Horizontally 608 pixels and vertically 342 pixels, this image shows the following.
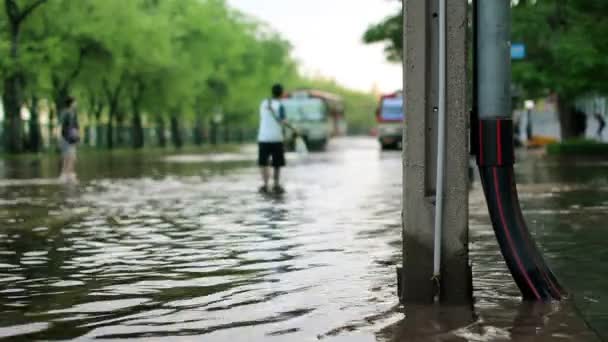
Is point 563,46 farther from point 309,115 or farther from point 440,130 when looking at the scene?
point 309,115

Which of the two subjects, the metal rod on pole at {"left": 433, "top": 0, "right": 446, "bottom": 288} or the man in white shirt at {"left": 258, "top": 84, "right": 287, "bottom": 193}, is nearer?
the metal rod on pole at {"left": 433, "top": 0, "right": 446, "bottom": 288}

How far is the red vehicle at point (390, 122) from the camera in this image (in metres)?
53.2

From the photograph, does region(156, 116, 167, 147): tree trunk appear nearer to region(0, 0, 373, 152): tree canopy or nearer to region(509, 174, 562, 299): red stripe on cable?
region(0, 0, 373, 152): tree canopy

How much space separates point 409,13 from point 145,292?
8.38 feet

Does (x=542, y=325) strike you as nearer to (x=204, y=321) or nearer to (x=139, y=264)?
(x=204, y=321)

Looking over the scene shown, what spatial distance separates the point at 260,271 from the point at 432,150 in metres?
2.27

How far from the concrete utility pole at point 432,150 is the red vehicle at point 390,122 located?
1799 inches

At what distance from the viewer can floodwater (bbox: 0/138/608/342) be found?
6.29m

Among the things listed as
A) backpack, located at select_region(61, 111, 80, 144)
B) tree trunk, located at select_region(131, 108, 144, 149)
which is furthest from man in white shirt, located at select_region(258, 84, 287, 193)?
tree trunk, located at select_region(131, 108, 144, 149)

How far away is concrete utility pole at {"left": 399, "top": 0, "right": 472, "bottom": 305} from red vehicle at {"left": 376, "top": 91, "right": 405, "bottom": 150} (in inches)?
1799

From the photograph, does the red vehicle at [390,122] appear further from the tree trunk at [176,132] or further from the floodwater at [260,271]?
the floodwater at [260,271]

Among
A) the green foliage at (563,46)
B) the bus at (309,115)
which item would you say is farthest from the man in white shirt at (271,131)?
the bus at (309,115)

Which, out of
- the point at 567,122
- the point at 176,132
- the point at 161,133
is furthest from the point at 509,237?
the point at 176,132

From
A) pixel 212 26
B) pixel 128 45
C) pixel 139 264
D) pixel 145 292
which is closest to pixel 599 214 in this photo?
pixel 139 264
